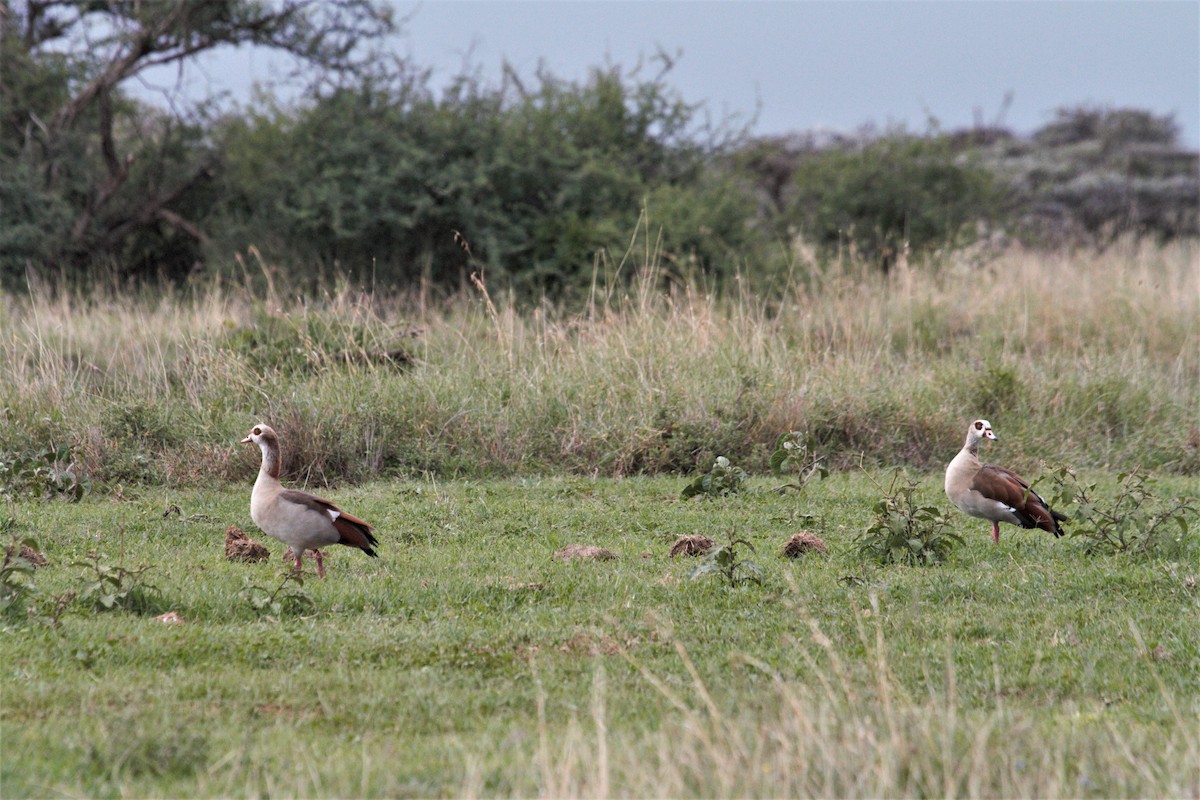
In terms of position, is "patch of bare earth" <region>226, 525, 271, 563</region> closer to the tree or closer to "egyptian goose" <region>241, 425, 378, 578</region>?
"egyptian goose" <region>241, 425, 378, 578</region>

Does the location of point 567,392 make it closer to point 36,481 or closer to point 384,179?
point 36,481

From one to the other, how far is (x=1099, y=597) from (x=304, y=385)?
6637 mm

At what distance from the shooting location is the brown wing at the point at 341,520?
605 cm

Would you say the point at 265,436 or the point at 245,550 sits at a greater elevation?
the point at 265,436

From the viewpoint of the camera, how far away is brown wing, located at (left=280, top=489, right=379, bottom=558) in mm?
6051

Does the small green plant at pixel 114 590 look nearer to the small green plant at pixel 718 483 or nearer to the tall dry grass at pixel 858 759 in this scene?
the tall dry grass at pixel 858 759

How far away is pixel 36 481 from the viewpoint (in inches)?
329

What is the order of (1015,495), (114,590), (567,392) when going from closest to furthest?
(114,590) → (1015,495) → (567,392)

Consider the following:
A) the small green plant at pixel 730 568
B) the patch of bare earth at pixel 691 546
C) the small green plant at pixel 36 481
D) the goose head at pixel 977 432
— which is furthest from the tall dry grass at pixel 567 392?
the small green plant at pixel 730 568

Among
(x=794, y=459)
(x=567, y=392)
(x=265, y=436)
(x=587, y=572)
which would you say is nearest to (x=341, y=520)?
(x=265, y=436)

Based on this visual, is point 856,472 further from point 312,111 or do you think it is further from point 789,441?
point 312,111

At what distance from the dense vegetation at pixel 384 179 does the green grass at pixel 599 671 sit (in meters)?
12.4

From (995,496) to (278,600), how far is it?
3991mm

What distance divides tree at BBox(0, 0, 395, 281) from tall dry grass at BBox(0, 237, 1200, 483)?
807 cm
